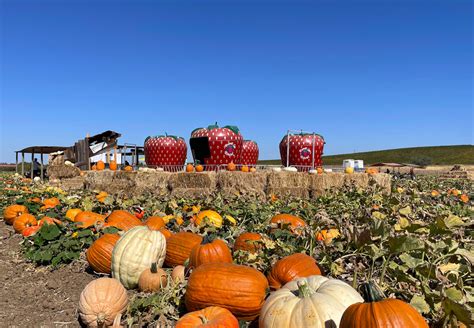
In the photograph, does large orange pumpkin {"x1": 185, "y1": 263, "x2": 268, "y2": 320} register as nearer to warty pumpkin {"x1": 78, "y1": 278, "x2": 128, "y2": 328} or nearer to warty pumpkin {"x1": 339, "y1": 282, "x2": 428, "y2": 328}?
warty pumpkin {"x1": 78, "y1": 278, "x2": 128, "y2": 328}

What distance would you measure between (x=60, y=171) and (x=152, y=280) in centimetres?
1624

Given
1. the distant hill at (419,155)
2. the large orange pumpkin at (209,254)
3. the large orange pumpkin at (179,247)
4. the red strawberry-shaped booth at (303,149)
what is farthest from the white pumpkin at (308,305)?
the distant hill at (419,155)

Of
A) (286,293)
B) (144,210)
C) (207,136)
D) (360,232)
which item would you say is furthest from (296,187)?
(286,293)

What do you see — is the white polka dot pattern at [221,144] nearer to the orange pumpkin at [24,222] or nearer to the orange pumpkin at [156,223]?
the orange pumpkin at [24,222]

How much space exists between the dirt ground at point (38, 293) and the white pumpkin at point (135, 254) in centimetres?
50

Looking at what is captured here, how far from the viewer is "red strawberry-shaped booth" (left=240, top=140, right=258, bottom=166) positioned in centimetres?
2624

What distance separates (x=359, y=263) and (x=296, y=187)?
29.5ft

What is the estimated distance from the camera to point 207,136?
19.3 metres

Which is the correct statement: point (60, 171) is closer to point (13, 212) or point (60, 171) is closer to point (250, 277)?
point (13, 212)

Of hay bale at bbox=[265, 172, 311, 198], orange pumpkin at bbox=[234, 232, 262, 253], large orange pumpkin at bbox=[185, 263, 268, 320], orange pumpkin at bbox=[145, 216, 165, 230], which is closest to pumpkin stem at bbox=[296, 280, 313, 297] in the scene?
large orange pumpkin at bbox=[185, 263, 268, 320]

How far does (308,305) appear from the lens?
2289 millimetres

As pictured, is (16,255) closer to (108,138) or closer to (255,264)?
(255,264)

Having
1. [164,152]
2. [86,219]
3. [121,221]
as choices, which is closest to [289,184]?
[121,221]

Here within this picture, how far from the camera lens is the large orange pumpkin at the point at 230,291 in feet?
9.21
